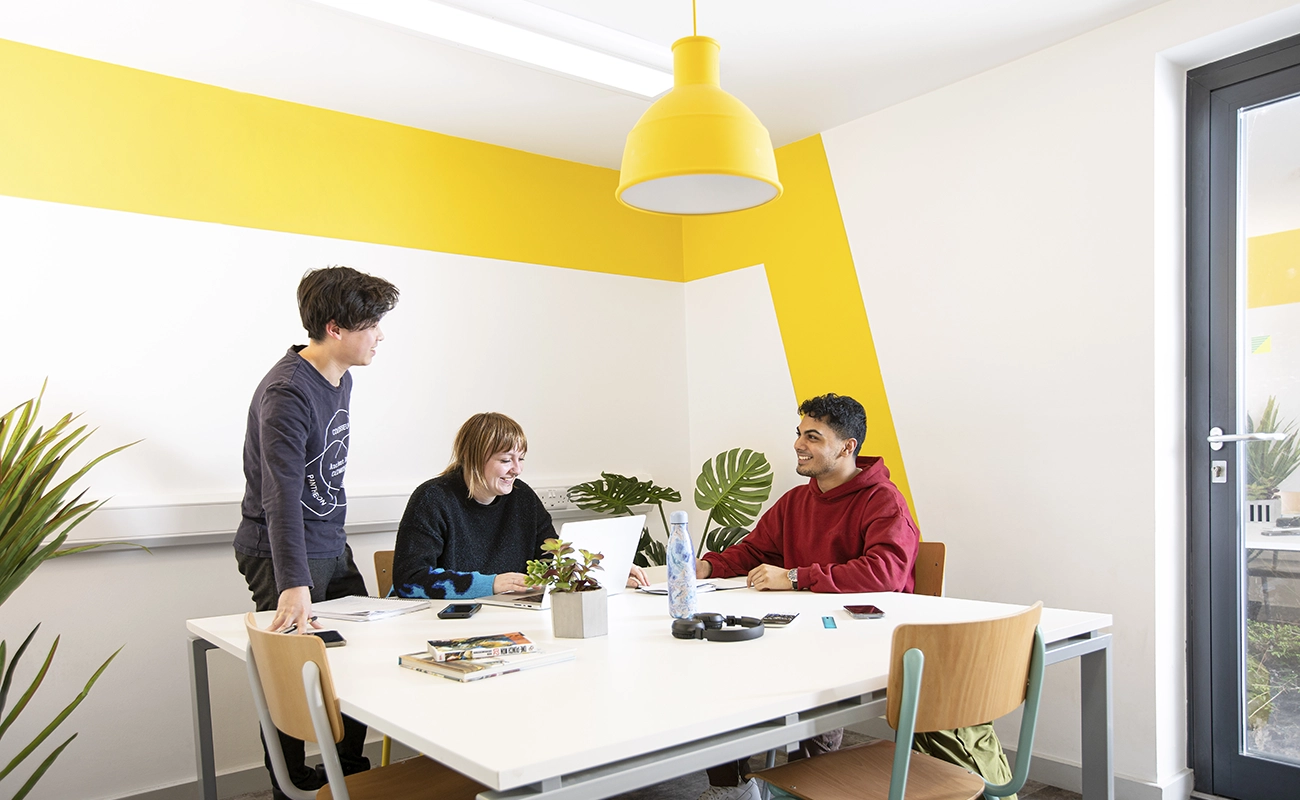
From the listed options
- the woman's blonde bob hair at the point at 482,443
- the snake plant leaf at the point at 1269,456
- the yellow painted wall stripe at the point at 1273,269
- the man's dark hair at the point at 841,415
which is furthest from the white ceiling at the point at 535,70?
the snake plant leaf at the point at 1269,456

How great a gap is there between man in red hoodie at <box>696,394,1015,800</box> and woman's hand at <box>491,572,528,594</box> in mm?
685

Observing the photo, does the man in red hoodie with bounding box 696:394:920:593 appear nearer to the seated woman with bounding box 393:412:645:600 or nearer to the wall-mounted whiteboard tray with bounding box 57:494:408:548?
the seated woman with bounding box 393:412:645:600

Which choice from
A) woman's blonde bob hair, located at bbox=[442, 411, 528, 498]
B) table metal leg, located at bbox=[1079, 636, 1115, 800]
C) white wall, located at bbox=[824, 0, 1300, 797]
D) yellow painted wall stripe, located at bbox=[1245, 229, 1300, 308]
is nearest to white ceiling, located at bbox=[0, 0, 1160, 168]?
white wall, located at bbox=[824, 0, 1300, 797]

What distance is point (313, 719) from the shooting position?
5.24ft

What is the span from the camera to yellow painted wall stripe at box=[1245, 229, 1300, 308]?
2.90 m

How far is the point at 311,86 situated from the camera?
3.54m

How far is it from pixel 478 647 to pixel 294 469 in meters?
0.83

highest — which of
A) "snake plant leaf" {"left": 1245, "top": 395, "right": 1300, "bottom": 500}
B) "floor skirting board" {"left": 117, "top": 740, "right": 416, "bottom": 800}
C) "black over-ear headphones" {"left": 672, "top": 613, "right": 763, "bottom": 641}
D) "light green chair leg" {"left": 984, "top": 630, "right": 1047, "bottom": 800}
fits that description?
"snake plant leaf" {"left": 1245, "top": 395, "right": 1300, "bottom": 500}

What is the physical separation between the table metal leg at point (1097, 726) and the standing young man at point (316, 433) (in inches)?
74.8

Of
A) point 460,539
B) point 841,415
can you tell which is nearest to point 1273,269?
point 841,415

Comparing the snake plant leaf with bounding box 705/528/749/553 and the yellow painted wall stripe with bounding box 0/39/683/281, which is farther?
the snake plant leaf with bounding box 705/528/749/553

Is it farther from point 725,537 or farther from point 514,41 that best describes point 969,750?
point 514,41

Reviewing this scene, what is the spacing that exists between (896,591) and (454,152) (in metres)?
2.71

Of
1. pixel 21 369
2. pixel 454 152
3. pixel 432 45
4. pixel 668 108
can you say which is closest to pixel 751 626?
pixel 668 108
